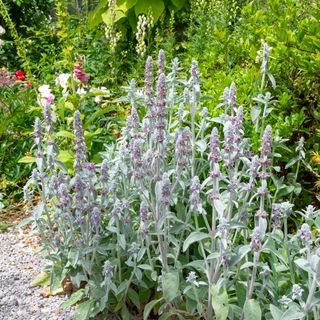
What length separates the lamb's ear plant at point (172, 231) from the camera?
239cm

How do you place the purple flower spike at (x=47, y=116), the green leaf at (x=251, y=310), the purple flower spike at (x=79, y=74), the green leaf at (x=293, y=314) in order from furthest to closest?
the purple flower spike at (x=79, y=74), the purple flower spike at (x=47, y=116), the green leaf at (x=251, y=310), the green leaf at (x=293, y=314)

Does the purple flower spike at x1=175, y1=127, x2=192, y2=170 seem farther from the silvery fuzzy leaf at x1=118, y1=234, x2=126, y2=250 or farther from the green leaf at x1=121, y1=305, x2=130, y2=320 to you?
the green leaf at x1=121, y1=305, x2=130, y2=320

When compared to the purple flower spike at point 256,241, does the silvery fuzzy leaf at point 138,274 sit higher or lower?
lower

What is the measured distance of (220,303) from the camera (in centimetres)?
240

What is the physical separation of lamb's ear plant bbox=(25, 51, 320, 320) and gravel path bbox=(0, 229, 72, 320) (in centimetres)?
20

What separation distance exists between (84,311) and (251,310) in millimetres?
881

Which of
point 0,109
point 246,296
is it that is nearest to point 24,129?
point 0,109

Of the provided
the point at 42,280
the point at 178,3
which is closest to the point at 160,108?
the point at 42,280

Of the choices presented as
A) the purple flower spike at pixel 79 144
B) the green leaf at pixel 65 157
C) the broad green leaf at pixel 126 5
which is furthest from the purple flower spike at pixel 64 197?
the broad green leaf at pixel 126 5

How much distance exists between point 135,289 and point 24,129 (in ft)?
7.41

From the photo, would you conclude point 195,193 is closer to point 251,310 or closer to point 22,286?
point 251,310

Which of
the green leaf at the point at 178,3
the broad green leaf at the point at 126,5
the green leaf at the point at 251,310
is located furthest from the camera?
the green leaf at the point at 178,3

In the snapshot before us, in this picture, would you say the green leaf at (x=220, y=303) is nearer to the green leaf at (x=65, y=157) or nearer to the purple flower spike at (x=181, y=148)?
the purple flower spike at (x=181, y=148)

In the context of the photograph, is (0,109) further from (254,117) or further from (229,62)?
(254,117)
